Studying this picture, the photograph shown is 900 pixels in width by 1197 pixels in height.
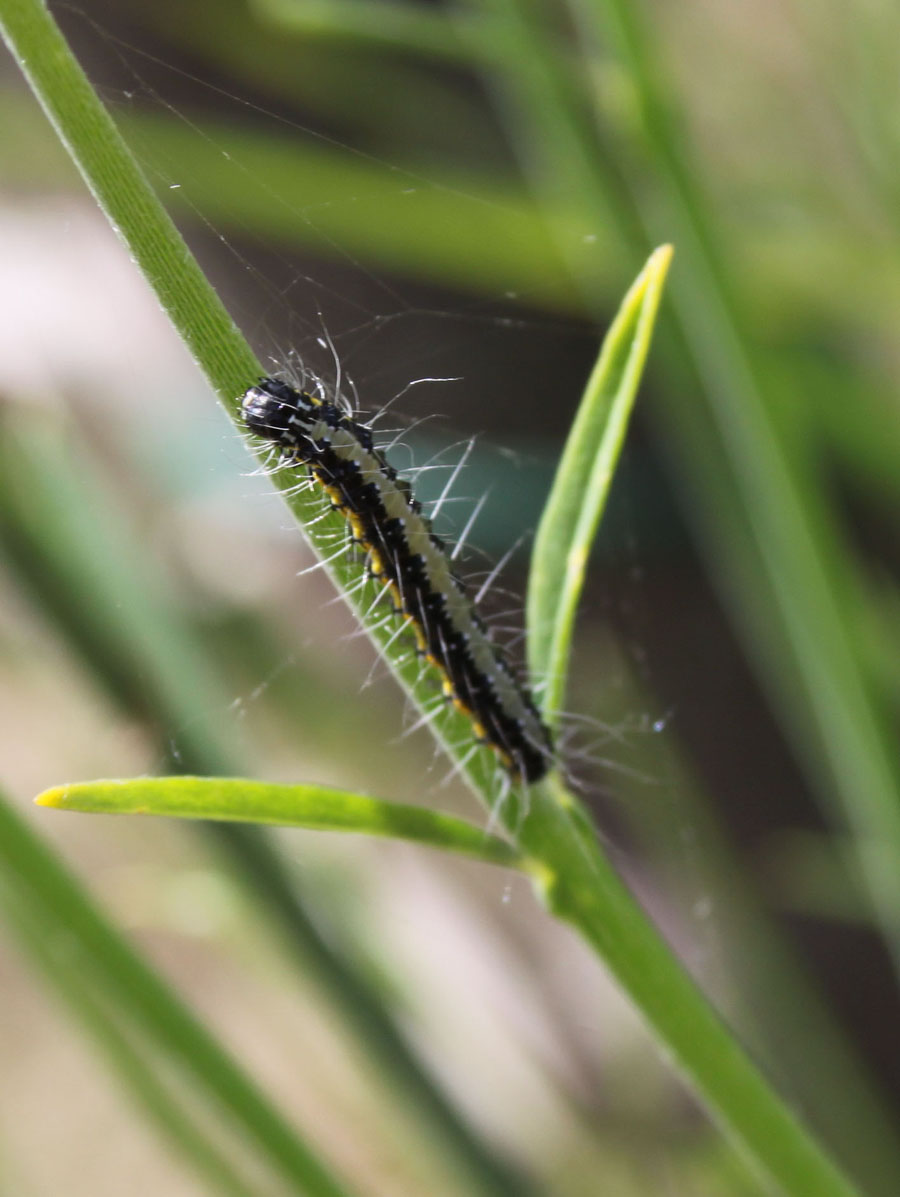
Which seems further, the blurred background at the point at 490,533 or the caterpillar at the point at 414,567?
the blurred background at the point at 490,533

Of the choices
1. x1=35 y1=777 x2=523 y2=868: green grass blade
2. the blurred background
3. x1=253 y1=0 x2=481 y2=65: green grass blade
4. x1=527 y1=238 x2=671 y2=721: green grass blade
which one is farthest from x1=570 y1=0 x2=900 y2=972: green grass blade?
x1=35 y1=777 x2=523 y2=868: green grass blade

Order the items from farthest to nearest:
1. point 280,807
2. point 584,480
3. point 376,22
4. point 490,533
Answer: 1. point 490,533
2. point 376,22
3. point 584,480
4. point 280,807

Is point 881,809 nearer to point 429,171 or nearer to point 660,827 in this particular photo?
point 660,827

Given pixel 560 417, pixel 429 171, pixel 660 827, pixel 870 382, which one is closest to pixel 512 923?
pixel 660 827

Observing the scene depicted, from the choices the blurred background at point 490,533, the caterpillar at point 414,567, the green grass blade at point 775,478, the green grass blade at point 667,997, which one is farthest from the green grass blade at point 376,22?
the green grass blade at point 667,997

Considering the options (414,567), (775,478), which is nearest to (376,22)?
(775,478)

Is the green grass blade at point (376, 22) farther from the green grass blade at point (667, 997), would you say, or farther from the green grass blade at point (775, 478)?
the green grass blade at point (667, 997)

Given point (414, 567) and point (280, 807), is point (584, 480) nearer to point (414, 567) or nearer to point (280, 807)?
point (414, 567)
